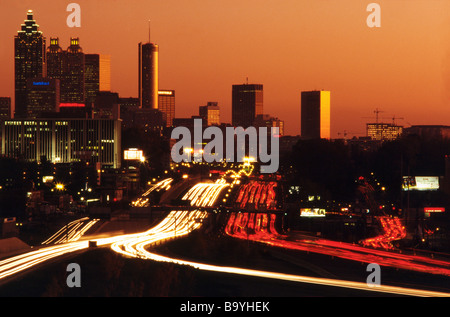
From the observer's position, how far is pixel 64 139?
175 meters

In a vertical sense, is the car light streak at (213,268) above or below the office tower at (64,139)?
below

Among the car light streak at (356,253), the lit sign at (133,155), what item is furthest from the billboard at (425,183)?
the lit sign at (133,155)

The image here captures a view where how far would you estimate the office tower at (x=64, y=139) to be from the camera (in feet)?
568

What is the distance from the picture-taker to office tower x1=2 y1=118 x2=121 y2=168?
173250mm

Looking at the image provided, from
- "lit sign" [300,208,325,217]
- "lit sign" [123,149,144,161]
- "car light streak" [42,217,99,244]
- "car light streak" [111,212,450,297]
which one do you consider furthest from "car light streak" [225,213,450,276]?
"lit sign" [123,149,144,161]

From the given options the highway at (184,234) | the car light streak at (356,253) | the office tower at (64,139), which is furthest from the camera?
the office tower at (64,139)

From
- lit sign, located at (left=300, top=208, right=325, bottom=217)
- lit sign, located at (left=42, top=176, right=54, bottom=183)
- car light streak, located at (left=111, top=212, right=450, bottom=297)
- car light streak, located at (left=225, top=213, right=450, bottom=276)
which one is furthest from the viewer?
lit sign, located at (left=42, top=176, right=54, bottom=183)

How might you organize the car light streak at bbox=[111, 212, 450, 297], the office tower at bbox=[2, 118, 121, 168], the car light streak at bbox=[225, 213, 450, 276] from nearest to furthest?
the car light streak at bbox=[111, 212, 450, 297] < the car light streak at bbox=[225, 213, 450, 276] < the office tower at bbox=[2, 118, 121, 168]

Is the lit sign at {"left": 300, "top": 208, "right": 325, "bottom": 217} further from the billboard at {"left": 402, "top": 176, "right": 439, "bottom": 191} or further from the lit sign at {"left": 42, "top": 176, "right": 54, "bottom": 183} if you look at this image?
the lit sign at {"left": 42, "top": 176, "right": 54, "bottom": 183}

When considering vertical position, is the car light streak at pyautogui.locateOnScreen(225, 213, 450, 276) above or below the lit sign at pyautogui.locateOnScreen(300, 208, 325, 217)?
above

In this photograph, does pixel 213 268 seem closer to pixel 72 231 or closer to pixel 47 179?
pixel 72 231

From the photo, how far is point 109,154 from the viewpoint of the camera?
173m

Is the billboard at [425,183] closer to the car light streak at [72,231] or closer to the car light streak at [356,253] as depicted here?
the car light streak at [356,253]
